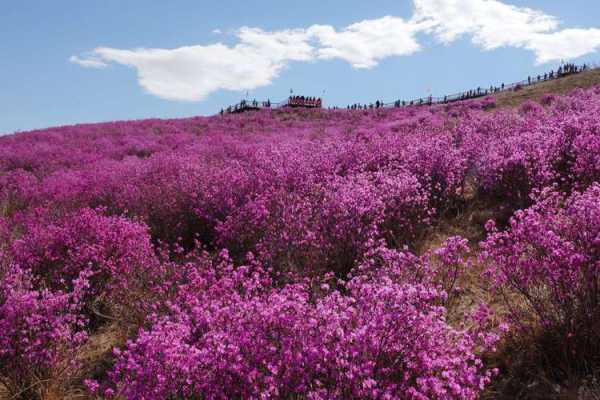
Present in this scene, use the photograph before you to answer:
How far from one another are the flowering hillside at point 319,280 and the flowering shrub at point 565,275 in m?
0.02

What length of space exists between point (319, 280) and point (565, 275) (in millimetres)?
2453

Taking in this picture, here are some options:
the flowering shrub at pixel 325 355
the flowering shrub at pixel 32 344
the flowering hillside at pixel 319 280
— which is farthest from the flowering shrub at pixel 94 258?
the flowering shrub at pixel 325 355

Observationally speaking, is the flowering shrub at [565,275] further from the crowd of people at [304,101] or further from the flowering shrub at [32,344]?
the crowd of people at [304,101]

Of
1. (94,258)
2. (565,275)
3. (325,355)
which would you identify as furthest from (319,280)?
(94,258)

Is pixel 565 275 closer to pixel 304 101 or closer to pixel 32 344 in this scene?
pixel 32 344

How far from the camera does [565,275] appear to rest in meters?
3.30

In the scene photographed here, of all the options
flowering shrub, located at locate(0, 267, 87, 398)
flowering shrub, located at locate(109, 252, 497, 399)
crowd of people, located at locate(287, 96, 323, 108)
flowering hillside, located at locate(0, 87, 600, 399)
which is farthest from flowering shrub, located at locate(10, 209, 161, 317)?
crowd of people, located at locate(287, 96, 323, 108)

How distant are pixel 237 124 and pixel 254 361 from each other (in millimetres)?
25150

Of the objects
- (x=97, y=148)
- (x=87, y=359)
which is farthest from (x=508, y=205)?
(x=97, y=148)

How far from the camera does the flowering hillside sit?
115 inches

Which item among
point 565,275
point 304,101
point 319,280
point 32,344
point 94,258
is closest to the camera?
point 565,275

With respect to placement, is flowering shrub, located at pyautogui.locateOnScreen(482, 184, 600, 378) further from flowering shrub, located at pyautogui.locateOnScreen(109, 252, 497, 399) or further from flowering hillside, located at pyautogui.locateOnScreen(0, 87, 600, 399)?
flowering shrub, located at pyautogui.locateOnScreen(109, 252, 497, 399)

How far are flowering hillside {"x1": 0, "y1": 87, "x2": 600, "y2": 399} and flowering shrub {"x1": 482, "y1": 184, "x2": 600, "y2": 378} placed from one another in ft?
0.05

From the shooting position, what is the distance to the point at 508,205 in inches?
258
